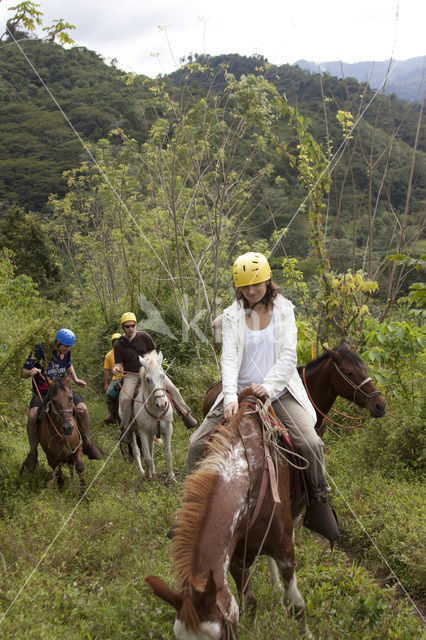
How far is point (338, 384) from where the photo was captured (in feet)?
19.9

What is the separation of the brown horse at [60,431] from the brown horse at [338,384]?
7.20ft

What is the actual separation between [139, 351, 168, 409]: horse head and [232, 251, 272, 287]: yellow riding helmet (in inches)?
163

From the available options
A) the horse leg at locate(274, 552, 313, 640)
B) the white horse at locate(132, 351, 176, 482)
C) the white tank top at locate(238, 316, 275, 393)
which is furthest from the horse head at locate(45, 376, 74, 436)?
the horse leg at locate(274, 552, 313, 640)

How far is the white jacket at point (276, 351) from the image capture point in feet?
13.1

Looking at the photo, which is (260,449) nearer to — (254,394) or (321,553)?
(254,394)

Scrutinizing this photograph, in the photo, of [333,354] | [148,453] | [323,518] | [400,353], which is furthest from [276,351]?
[148,453]

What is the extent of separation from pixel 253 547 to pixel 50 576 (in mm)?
2247

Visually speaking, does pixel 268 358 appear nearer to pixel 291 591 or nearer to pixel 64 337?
pixel 291 591

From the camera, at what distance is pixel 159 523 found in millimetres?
6059

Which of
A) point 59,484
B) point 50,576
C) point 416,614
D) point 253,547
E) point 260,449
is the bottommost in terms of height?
point 59,484

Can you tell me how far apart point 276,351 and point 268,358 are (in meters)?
0.09

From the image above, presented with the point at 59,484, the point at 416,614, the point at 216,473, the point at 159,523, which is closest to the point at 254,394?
the point at 216,473

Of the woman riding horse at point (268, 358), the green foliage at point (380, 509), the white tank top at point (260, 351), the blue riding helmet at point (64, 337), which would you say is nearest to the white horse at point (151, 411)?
the blue riding helmet at point (64, 337)

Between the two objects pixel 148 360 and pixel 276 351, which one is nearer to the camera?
pixel 276 351
